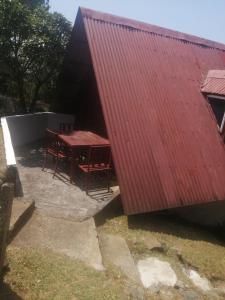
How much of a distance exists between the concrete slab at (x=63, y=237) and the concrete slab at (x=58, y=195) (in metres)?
0.31

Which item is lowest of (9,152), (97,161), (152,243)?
(152,243)

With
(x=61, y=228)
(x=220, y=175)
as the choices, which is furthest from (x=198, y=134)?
(x=61, y=228)

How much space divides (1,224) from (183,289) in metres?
3.90

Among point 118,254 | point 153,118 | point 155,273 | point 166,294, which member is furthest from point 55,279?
point 153,118

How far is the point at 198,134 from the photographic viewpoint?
10.6m

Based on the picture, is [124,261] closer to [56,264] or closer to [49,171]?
[56,264]

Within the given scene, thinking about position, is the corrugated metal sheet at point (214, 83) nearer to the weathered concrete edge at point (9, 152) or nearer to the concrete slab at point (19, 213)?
the weathered concrete edge at point (9, 152)

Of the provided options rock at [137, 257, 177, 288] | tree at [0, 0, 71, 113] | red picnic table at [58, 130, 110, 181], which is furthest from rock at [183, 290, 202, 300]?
tree at [0, 0, 71, 113]

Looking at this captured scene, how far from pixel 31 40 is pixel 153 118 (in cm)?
754

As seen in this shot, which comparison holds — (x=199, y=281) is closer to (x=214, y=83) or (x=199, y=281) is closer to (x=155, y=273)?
(x=155, y=273)

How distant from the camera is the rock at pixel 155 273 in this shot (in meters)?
6.53

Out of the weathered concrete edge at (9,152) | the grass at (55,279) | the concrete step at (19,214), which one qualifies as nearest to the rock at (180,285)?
the grass at (55,279)

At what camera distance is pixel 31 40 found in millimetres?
14352

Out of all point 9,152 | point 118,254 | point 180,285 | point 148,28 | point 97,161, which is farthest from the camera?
point 148,28
